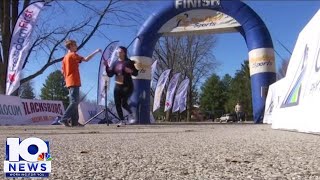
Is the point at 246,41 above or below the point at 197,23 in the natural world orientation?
below

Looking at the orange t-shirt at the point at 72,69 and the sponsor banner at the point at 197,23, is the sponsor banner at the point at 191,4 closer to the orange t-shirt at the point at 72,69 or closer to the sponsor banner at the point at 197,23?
the sponsor banner at the point at 197,23

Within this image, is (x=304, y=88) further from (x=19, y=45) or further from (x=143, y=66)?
(x=143, y=66)

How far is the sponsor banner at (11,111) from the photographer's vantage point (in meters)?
13.0

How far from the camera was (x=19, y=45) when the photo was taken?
14.2 meters

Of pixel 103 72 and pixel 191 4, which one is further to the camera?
pixel 103 72

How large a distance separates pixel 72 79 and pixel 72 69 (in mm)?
257

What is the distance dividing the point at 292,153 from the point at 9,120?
A: 38.9 feet

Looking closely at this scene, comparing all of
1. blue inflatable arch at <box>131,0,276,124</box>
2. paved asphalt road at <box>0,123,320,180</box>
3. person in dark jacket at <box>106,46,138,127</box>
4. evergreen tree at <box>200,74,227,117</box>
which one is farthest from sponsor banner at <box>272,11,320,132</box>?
evergreen tree at <box>200,74,227,117</box>

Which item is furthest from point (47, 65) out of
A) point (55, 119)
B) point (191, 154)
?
point (191, 154)

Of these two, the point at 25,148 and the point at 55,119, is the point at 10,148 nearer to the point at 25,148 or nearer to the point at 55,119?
the point at 25,148

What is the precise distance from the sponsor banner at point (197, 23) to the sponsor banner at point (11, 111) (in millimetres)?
6604

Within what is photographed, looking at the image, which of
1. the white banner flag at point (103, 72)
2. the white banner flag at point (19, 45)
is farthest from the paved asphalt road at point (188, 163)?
the white banner flag at point (103, 72)

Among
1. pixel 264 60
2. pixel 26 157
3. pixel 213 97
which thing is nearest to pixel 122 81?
pixel 264 60

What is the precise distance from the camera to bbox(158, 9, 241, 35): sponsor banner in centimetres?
1688
